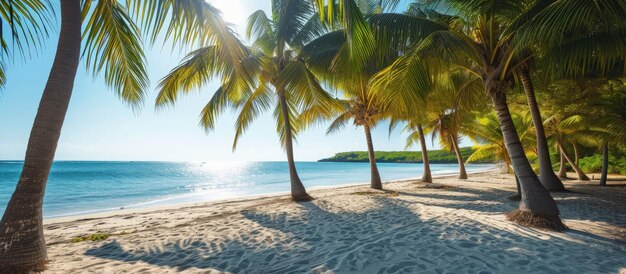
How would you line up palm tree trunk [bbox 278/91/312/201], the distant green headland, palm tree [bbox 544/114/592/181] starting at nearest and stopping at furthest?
palm tree trunk [bbox 278/91/312/201]
palm tree [bbox 544/114/592/181]
the distant green headland

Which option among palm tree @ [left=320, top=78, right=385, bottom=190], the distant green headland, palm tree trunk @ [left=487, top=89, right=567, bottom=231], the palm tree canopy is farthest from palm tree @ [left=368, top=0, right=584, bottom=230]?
the distant green headland

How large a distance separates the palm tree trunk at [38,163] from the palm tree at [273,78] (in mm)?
2740

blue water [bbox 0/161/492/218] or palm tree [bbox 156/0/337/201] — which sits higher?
palm tree [bbox 156/0/337/201]

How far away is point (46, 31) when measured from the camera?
3795 mm

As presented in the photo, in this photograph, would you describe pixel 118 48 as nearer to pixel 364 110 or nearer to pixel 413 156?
pixel 364 110

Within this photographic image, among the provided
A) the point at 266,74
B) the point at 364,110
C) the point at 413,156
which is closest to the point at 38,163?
the point at 266,74

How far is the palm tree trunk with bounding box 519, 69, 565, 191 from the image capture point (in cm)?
759

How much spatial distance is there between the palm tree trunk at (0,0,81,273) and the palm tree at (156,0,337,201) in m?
2.74

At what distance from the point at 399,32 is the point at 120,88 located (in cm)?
536

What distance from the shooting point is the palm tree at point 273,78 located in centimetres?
670

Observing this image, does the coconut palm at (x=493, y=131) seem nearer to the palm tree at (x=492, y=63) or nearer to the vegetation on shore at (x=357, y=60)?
the vegetation on shore at (x=357, y=60)

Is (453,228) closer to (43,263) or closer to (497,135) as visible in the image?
(43,263)

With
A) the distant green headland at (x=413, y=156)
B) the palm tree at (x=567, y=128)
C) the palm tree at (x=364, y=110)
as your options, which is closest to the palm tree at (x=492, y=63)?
the palm tree at (x=364, y=110)

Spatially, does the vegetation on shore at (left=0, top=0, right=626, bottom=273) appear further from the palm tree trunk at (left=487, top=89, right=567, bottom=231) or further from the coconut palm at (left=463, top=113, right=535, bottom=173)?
the coconut palm at (left=463, top=113, right=535, bottom=173)
